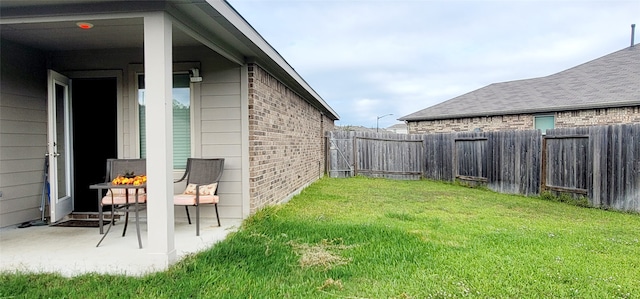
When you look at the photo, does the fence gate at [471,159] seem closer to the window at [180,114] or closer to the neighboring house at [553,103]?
the neighboring house at [553,103]

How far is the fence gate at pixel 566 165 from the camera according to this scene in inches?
296

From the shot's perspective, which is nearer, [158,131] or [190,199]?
[158,131]

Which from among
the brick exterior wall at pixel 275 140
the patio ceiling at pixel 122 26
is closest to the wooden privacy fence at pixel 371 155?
the brick exterior wall at pixel 275 140

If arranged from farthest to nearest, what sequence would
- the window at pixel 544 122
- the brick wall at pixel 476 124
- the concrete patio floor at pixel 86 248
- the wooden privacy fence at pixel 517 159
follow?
the brick wall at pixel 476 124 < the window at pixel 544 122 < the wooden privacy fence at pixel 517 159 < the concrete patio floor at pixel 86 248

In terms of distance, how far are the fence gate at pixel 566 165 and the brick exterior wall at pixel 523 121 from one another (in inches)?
199

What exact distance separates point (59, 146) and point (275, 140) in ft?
10.5

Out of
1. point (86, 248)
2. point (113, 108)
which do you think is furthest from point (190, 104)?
point (86, 248)

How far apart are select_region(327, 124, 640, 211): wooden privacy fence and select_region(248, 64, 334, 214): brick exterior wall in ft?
11.8

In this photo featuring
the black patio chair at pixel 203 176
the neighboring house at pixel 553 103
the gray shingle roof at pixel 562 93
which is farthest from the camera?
the gray shingle roof at pixel 562 93

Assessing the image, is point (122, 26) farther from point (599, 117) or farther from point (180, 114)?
point (599, 117)

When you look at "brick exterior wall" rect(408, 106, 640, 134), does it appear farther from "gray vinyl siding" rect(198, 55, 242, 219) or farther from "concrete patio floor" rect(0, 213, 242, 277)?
"concrete patio floor" rect(0, 213, 242, 277)

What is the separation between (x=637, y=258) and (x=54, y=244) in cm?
611

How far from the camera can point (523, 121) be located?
13.6 m

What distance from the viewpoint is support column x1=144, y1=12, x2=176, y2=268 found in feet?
10.6
